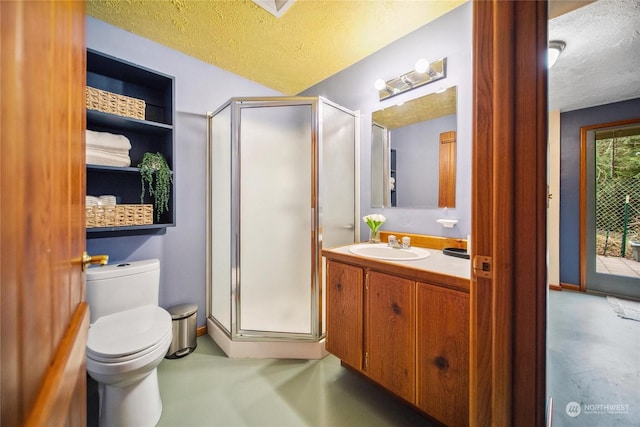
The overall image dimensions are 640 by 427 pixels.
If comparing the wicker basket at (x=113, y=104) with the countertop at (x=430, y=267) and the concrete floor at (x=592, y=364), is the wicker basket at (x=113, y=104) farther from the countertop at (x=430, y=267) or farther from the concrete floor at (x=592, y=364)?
the concrete floor at (x=592, y=364)

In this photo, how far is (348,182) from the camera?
222 cm

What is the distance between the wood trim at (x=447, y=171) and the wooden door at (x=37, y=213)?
1.90m

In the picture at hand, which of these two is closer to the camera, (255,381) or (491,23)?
(491,23)

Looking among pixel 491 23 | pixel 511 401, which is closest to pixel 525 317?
pixel 511 401

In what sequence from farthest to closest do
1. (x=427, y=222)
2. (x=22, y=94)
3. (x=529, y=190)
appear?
(x=427, y=222), (x=529, y=190), (x=22, y=94)

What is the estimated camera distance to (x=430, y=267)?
49.4 inches

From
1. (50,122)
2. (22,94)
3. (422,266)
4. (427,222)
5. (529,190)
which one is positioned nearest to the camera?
(22,94)

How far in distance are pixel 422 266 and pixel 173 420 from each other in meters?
1.62

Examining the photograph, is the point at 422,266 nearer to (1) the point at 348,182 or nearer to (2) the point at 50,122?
(1) the point at 348,182

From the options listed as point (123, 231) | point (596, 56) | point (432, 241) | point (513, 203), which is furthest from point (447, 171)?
point (123, 231)

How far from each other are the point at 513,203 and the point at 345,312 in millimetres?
1209

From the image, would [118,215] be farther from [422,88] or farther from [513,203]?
[422,88]

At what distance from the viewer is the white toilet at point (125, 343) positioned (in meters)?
1.19

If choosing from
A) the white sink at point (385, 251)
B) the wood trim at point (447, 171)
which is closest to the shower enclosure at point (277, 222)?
the white sink at point (385, 251)
